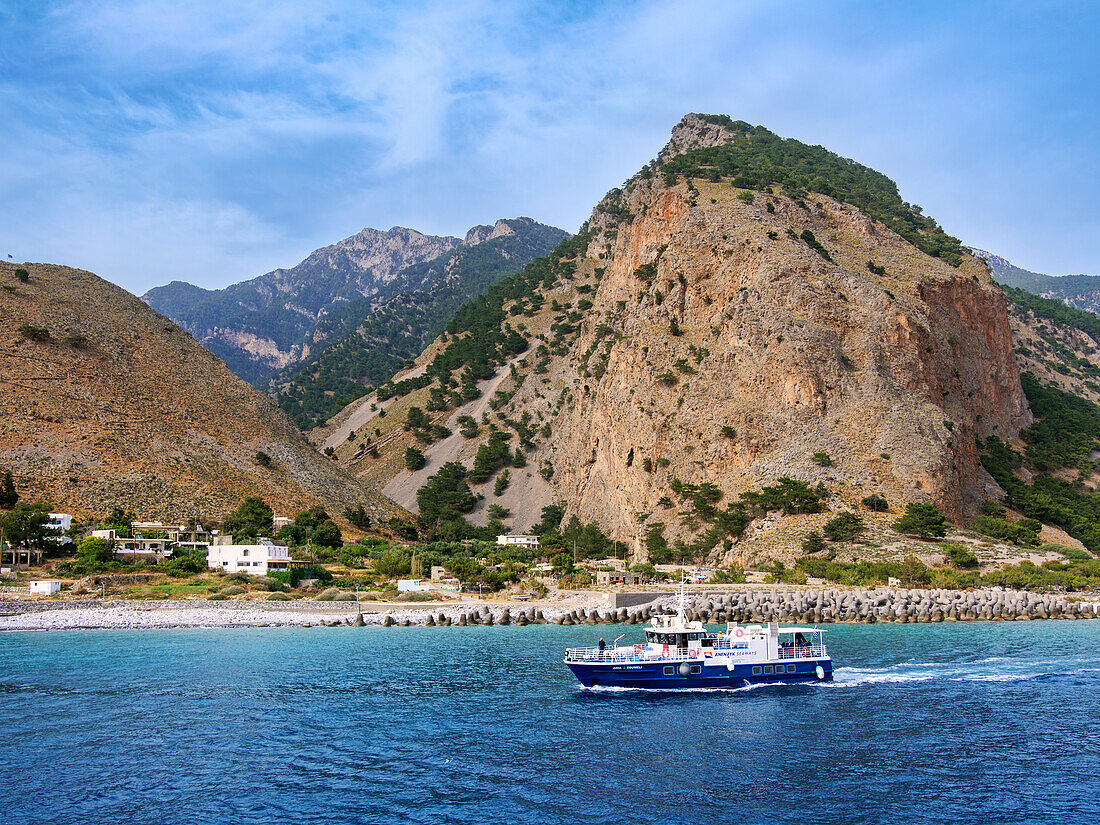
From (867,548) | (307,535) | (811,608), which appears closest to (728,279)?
(867,548)

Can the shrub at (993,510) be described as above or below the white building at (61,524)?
above

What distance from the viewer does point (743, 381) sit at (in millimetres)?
92750

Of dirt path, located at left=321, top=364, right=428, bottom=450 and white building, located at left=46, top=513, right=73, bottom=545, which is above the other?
dirt path, located at left=321, top=364, right=428, bottom=450

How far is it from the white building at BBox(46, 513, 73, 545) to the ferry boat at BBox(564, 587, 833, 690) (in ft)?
189

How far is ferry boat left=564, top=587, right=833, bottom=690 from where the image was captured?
3569cm

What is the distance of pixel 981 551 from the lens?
72.6 metres

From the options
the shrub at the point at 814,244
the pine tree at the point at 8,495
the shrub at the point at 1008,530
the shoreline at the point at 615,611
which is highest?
the shrub at the point at 814,244

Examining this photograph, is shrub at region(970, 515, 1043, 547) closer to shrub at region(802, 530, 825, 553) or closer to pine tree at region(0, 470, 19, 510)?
shrub at region(802, 530, 825, 553)

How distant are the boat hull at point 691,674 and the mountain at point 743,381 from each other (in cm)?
4248

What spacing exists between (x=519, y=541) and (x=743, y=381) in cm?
3964

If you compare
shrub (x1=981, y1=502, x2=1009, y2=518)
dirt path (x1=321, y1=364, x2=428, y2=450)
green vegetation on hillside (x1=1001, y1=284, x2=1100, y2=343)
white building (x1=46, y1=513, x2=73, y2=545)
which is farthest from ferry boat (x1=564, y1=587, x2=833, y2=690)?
green vegetation on hillside (x1=1001, y1=284, x2=1100, y2=343)

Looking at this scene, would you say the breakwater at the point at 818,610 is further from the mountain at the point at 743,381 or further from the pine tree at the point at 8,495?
the pine tree at the point at 8,495

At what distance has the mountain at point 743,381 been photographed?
278ft

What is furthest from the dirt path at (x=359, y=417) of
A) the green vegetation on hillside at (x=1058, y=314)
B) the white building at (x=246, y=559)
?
the green vegetation on hillside at (x=1058, y=314)
